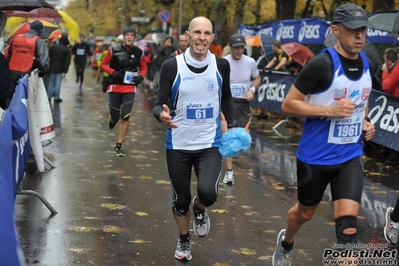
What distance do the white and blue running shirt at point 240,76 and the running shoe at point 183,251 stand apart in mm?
4230

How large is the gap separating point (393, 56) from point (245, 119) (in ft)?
10.0

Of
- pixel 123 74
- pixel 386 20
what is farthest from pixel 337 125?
pixel 386 20

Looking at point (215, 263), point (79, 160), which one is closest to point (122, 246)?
point (215, 263)

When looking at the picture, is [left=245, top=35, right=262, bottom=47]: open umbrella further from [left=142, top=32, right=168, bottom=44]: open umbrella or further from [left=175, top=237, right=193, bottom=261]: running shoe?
[left=142, top=32, right=168, bottom=44]: open umbrella

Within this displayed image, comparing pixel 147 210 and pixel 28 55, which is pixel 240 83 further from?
pixel 28 55

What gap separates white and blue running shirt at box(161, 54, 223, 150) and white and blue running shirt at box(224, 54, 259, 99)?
405 centimetres

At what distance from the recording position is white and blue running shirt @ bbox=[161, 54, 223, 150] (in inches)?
254

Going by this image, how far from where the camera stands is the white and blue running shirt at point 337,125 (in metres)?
5.58

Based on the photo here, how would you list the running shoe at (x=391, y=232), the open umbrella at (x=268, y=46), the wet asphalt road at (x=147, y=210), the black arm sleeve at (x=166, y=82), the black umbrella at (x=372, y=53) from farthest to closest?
the open umbrella at (x=268, y=46)
the black umbrella at (x=372, y=53)
the running shoe at (x=391, y=232)
the wet asphalt road at (x=147, y=210)
the black arm sleeve at (x=166, y=82)

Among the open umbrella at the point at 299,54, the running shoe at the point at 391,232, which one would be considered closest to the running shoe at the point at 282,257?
the running shoe at the point at 391,232

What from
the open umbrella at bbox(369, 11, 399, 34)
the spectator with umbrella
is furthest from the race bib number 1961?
the spectator with umbrella

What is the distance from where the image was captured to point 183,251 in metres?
6.68

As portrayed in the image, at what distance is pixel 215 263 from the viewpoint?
6.61 meters

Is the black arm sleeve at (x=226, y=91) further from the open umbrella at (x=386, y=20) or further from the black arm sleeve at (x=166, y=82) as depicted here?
the open umbrella at (x=386, y=20)
